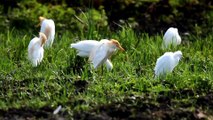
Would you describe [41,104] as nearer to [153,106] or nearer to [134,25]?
[153,106]

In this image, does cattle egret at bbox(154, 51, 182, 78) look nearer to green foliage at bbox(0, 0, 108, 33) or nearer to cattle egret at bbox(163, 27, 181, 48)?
cattle egret at bbox(163, 27, 181, 48)

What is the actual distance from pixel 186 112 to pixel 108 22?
361cm

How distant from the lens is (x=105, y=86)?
565 cm

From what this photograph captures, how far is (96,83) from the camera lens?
5773 mm

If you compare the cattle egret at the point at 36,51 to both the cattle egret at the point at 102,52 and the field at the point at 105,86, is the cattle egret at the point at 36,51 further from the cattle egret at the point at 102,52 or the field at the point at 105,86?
the cattle egret at the point at 102,52

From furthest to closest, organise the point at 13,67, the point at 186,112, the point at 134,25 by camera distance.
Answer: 1. the point at 134,25
2. the point at 13,67
3. the point at 186,112

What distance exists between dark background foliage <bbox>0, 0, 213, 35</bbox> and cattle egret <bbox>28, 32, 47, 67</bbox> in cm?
159

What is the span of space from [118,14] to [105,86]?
3.35 meters

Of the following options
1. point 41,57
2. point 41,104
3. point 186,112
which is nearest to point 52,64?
point 41,57

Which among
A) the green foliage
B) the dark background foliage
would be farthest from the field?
the dark background foliage

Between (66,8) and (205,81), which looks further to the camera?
(66,8)

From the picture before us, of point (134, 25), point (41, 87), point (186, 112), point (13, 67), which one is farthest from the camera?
point (134, 25)

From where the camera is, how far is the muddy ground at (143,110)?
16.6 ft

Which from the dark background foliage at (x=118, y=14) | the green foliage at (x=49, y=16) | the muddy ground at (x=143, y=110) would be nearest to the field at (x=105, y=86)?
the muddy ground at (x=143, y=110)
